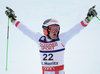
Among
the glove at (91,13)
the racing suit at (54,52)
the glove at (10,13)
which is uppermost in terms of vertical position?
the glove at (10,13)

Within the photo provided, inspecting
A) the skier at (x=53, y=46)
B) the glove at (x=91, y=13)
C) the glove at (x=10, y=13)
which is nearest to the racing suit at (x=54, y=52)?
the skier at (x=53, y=46)

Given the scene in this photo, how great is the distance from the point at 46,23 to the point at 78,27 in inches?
22.9

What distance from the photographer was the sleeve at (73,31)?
3896 millimetres

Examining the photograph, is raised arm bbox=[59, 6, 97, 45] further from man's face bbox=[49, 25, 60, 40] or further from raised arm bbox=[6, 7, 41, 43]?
raised arm bbox=[6, 7, 41, 43]

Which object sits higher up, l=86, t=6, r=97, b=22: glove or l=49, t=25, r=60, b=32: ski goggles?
l=86, t=6, r=97, b=22: glove

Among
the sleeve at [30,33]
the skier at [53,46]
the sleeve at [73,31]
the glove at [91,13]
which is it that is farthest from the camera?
the sleeve at [30,33]

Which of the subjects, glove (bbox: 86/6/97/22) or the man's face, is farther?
the man's face

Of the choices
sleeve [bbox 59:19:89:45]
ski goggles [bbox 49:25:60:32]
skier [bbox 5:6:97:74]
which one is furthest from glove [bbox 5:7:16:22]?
sleeve [bbox 59:19:89:45]

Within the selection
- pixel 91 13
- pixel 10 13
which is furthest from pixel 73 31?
pixel 10 13

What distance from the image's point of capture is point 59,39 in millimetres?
4055

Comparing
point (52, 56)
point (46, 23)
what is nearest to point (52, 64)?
point (52, 56)

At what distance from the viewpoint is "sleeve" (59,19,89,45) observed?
390 centimetres

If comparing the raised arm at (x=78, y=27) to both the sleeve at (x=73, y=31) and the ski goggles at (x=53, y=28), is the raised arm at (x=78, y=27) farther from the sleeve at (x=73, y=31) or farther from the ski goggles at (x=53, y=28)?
the ski goggles at (x=53, y=28)

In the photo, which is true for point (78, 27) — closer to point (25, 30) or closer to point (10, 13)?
point (25, 30)
